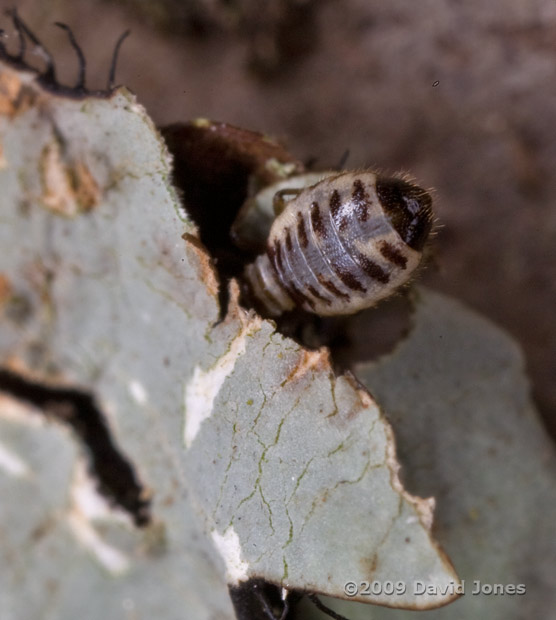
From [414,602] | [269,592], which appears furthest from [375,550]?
[269,592]

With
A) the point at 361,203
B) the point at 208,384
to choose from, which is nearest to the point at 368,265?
the point at 361,203

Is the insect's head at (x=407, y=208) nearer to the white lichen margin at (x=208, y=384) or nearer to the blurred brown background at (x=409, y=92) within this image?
the white lichen margin at (x=208, y=384)

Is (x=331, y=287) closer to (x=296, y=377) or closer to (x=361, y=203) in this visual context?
(x=361, y=203)

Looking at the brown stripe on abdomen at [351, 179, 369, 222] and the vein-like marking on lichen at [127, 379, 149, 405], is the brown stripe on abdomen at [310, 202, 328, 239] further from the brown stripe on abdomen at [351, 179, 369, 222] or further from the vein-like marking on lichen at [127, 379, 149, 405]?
the vein-like marking on lichen at [127, 379, 149, 405]

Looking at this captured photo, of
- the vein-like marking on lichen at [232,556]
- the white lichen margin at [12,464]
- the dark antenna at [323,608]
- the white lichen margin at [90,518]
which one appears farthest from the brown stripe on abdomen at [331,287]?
the white lichen margin at [12,464]

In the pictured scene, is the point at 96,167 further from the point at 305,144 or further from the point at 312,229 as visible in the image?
the point at 305,144

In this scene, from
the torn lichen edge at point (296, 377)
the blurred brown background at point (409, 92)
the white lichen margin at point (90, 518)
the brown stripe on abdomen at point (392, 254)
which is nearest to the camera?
the torn lichen edge at point (296, 377)
